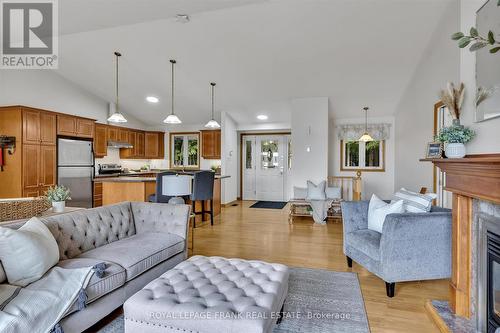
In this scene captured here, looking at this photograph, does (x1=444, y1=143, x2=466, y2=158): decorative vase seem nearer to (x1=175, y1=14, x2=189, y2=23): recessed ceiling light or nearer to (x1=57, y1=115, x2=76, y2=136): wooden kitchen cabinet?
(x1=175, y1=14, x2=189, y2=23): recessed ceiling light

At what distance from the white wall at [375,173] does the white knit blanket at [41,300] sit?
6.70 meters

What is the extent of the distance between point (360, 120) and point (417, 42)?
3162 millimetres

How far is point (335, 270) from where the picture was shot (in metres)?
3.01

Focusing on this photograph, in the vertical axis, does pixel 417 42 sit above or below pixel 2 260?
above

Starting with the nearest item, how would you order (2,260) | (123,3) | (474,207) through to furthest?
(2,260) → (474,207) → (123,3)

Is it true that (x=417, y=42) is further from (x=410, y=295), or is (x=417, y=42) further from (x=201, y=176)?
(x=201, y=176)

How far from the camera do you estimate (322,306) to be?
→ 227 cm

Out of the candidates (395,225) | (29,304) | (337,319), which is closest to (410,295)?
(395,225)

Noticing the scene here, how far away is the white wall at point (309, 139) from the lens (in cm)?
603

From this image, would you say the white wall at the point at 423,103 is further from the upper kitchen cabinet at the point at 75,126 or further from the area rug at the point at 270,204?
the upper kitchen cabinet at the point at 75,126

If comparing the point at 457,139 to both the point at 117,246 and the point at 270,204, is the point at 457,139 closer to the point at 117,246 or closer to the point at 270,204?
the point at 117,246

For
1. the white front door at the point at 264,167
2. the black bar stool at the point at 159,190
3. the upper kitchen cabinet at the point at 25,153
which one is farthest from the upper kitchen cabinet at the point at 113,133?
the white front door at the point at 264,167

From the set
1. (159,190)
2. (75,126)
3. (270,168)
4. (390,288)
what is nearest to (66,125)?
(75,126)

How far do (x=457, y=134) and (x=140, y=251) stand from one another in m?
2.81
